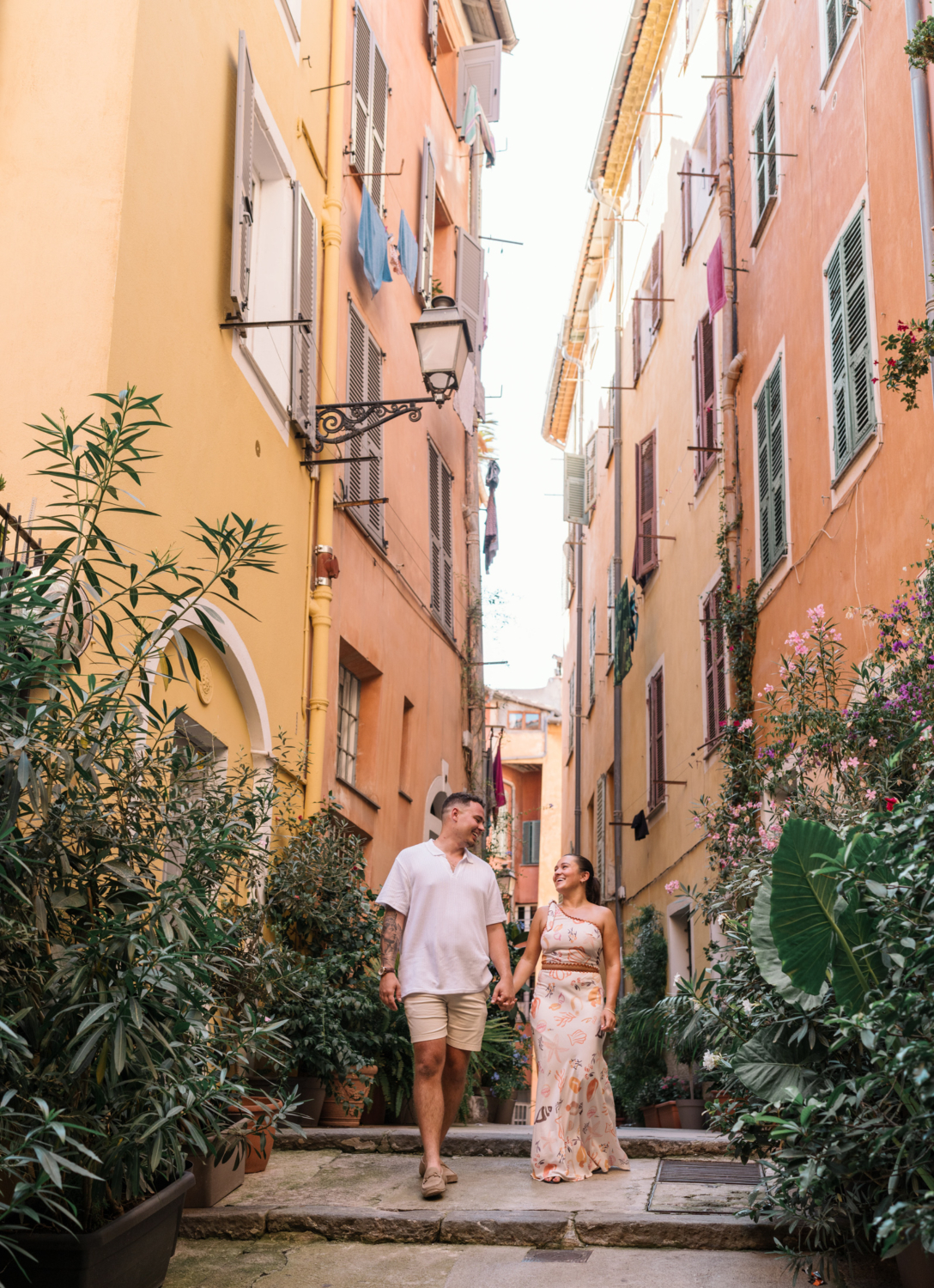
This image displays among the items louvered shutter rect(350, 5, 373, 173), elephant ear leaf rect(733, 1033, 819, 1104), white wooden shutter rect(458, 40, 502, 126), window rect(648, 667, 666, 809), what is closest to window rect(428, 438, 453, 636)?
window rect(648, 667, 666, 809)

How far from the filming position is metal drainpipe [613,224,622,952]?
19.1 m

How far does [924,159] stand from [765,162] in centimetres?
494

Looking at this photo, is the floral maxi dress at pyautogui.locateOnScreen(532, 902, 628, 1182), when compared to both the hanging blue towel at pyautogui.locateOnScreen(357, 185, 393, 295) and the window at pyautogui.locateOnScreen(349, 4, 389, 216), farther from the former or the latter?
the window at pyautogui.locateOnScreen(349, 4, 389, 216)

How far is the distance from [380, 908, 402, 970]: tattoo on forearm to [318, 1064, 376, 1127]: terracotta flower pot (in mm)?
1993

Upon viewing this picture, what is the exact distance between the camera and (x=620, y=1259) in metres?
4.87

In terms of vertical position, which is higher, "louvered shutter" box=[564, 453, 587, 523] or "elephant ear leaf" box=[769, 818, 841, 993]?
"louvered shutter" box=[564, 453, 587, 523]

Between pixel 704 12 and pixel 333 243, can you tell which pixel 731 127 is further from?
pixel 333 243

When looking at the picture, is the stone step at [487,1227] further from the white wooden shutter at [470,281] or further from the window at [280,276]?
the white wooden shutter at [470,281]

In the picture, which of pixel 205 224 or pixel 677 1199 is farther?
pixel 205 224

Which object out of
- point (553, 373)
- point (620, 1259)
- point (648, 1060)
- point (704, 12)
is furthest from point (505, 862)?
point (620, 1259)

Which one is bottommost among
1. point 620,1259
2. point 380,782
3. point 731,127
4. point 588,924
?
point 620,1259

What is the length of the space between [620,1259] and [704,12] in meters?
14.2

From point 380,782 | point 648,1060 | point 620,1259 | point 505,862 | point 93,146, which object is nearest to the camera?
point 620,1259

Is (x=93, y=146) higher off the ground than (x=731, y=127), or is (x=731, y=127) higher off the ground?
(x=731, y=127)
